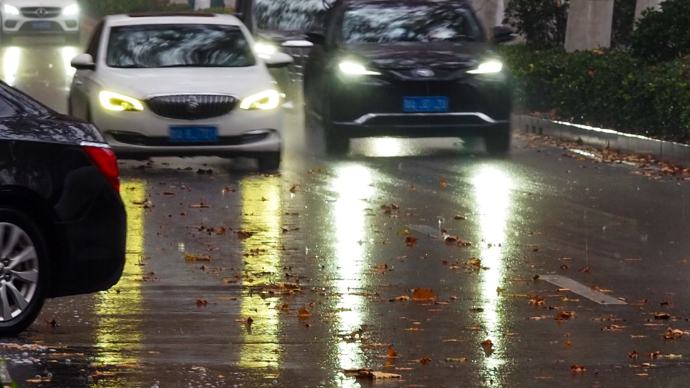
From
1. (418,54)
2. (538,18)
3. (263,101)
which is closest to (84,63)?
(263,101)

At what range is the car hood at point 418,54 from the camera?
1652 centimetres

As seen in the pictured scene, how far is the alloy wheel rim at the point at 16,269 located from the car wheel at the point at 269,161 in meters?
7.76

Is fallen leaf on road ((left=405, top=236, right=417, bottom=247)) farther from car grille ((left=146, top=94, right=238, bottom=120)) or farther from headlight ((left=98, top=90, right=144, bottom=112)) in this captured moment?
headlight ((left=98, top=90, right=144, bottom=112))

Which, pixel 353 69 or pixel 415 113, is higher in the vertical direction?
pixel 353 69

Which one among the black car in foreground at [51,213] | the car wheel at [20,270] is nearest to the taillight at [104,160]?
the black car in foreground at [51,213]

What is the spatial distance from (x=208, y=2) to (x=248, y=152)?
35.5m

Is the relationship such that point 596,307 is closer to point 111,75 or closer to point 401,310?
point 401,310

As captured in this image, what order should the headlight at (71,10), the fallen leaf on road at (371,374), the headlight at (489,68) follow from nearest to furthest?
1. the fallen leaf on road at (371,374)
2. the headlight at (489,68)
3. the headlight at (71,10)

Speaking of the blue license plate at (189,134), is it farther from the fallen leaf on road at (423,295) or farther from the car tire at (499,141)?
the fallen leaf on road at (423,295)

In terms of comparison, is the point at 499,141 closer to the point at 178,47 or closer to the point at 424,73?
the point at 424,73

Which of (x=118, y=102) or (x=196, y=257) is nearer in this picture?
(x=196, y=257)

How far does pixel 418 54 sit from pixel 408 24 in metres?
1.02

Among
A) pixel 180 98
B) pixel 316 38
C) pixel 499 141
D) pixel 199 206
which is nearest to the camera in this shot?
pixel 199 206

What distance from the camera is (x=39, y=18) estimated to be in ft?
135
